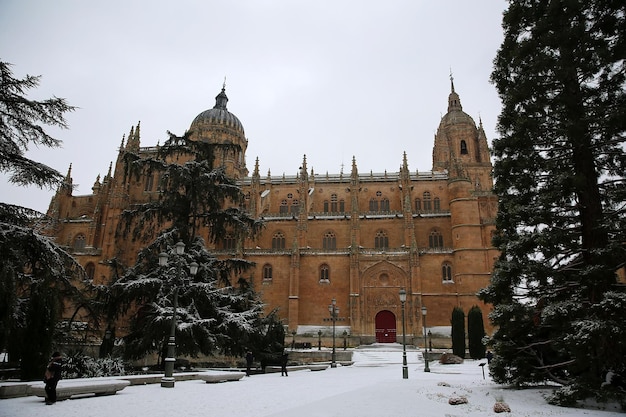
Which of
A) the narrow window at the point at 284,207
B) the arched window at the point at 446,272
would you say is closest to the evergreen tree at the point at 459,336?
the arched window at the point at 446,272

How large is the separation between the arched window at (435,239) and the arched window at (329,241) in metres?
9.45

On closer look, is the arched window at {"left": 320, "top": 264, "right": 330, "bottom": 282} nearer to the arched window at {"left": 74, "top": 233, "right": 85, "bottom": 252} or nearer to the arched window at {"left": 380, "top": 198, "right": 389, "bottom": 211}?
the arched window at {"left": 380, "top": 198, "right": 389, "bottom": 211}

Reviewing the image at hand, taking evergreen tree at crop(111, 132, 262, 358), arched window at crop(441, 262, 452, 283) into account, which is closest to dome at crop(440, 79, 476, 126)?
arched window at crop(441, 262, 452, 283)

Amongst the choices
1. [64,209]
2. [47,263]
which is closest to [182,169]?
[47,263]

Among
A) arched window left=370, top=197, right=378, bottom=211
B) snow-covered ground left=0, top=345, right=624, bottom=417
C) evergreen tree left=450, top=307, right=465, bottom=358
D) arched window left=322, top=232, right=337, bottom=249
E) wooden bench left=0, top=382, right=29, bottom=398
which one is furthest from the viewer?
arched window left=370, top=197, right=378, bottom=211

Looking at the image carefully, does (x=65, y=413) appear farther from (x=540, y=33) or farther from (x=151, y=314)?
(x=540, y=33)

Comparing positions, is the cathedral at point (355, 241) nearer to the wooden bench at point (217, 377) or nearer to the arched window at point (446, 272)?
the arched window at point (446, 272)

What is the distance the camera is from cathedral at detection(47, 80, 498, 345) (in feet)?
128

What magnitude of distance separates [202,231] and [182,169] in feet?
82.1

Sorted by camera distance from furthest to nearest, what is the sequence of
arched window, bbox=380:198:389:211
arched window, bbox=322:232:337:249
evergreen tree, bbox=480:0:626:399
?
arched window, bbox=380:198:389:211 → arched window, bbox=322:232:337:249 → evergreen tree, bbox=480:0:626:399

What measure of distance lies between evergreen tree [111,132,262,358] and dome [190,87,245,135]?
3337cm

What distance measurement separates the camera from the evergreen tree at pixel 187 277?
698 inches

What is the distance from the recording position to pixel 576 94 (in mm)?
11938

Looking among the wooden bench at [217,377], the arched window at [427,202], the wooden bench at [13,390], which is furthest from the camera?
the arched window at [427,202]
